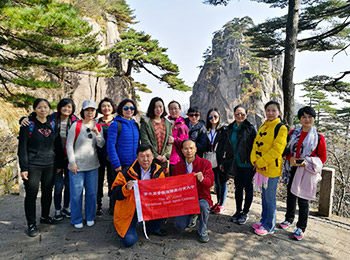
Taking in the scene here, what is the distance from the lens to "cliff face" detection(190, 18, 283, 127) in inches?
1200

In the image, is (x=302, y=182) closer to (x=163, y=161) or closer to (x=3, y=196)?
(x=163, y=161)

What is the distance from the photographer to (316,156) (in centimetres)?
284

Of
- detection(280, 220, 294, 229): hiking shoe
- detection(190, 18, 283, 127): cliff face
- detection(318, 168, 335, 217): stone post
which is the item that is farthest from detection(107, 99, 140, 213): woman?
detection(190, 18, 283, 127): cliff face

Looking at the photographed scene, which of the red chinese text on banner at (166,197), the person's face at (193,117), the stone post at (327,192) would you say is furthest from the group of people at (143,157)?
the stone post at (327,192)

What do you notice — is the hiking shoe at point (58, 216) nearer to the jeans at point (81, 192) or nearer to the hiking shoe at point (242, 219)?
the jeans at point (81, 192)

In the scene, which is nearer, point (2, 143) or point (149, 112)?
point (149, 112)

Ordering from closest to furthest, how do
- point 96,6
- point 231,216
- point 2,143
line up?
point 231,216 < point 2,143 < point 96,6

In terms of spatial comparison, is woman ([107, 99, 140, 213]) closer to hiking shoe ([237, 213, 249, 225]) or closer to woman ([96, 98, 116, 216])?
woman ([96, 98, 116, 216])

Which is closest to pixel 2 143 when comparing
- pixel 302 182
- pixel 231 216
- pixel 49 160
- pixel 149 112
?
pixel 49 160

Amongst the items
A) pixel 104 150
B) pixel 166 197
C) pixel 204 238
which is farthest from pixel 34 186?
pixel 204 238

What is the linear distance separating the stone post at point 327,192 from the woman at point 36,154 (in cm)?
441

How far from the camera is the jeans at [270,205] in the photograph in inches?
115

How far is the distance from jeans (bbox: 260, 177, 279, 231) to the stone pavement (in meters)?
0.18

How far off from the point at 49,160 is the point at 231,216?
2921 mm
